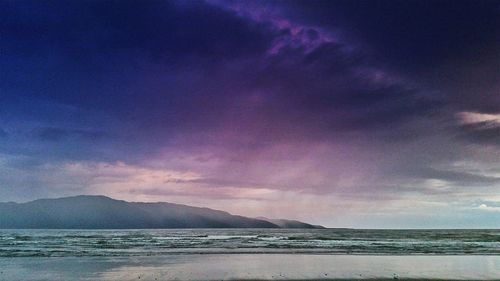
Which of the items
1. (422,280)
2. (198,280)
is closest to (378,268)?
(422,280)

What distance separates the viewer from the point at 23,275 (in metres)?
26.2

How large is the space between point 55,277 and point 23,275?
3.12 meters

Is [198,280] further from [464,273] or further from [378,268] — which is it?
[464,273]

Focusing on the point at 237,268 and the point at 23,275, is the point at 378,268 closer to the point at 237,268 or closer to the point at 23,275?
the point at 237,268

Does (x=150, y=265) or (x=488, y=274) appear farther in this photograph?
(x=150, y=265)

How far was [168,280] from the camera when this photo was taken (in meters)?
23.2

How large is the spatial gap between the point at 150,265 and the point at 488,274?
84.7 feet

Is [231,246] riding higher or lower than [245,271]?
higher

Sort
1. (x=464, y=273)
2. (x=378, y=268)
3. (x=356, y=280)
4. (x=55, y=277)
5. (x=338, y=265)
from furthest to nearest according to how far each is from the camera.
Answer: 1. (x=338, y=265)
2. (x=378, y=268)
3. (x=464, y=273)
4. (x=55, y=277)
5. (x=356, y=280)

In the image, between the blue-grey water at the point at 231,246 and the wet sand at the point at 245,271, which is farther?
the blue-grey water at the point at 231,246

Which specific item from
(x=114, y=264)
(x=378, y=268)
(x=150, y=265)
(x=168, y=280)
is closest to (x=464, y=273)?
(x=378, y=268)

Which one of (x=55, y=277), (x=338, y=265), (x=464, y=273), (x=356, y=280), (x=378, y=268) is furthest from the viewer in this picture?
(x=338, y=265)

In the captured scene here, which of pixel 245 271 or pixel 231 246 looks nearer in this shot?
pixel 245 271

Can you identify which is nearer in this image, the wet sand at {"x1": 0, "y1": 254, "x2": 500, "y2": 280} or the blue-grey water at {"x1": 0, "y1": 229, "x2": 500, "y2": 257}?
the wet sand at {"x1": 0, "y1": 254, "x2": 500, "y2": 280}
